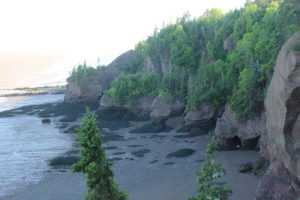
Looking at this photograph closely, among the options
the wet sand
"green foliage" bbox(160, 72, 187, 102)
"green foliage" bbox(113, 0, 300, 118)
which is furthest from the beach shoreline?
"green foliage" bbox(160, 72, 187, 102)

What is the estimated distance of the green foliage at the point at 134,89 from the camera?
75.1 m

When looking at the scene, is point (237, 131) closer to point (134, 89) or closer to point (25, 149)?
point (25, 149)

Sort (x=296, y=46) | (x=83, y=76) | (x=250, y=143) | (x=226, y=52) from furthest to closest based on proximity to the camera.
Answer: (x=83, y=76), (x=226, y=52), (x=250, y=143), (x=296, y=46)

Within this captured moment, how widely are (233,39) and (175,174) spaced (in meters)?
34.1

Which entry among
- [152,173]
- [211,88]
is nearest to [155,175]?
[152,173]

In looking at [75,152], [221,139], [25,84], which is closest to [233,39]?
[221,139]

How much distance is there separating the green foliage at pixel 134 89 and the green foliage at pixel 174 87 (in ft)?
8.18

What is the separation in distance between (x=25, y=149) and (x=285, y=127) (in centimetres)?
4219

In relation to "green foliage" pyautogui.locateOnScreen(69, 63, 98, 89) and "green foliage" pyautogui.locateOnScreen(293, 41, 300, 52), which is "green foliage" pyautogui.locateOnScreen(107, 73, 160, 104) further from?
"green foliage" pyautogui.locateOnScreen(293, 41, 300, 52)

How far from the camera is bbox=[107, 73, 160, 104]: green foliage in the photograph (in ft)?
246

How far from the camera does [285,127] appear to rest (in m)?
23.7

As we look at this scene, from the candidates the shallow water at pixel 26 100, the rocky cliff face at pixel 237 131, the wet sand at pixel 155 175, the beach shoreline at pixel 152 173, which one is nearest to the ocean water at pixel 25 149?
the beach shoreline at pixel 152 173

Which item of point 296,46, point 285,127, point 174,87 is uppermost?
point 296,46

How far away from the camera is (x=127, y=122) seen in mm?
70438
